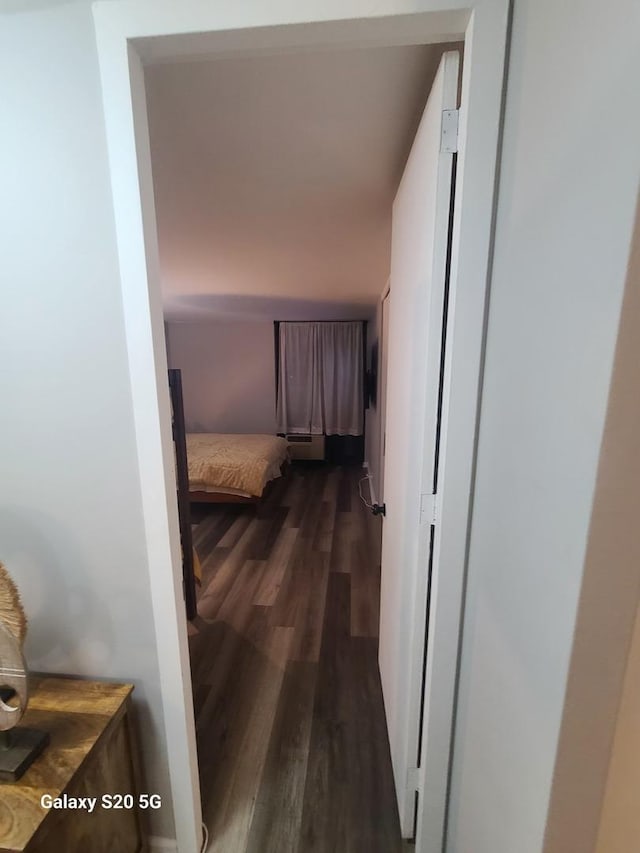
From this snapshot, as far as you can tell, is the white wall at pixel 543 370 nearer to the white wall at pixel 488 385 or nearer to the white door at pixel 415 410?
the white wall at pixel 488 385

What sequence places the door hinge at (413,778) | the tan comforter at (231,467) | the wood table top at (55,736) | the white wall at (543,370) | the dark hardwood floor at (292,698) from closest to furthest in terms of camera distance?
1. the white wall at (543,370)
2. the wood table top at (55,736)
3. the door hinge at (413,778)
4. the dark hardwood floor at (292,698)
5. the tan comforter at (231,467)

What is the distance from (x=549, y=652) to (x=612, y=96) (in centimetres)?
73

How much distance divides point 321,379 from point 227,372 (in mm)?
1566

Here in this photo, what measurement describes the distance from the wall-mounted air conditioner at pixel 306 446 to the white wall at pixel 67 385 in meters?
4.60

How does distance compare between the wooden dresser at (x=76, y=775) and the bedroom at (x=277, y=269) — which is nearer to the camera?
the wooden dresser at (x=76, y=775)

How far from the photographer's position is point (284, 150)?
1.23 metres

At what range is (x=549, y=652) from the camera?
52cm

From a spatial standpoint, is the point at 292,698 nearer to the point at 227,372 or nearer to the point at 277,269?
the point at 277,269

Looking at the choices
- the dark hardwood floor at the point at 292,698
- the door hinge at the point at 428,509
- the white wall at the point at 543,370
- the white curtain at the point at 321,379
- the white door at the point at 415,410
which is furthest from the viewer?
the white curtain at the point at 321,379

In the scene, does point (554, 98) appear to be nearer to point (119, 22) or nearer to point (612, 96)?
point (612, 96)

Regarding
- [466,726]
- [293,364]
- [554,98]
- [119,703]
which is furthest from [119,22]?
[293,364]

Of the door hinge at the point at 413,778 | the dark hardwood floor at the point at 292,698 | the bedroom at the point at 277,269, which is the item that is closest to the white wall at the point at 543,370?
the door hinge at the point at 413,778

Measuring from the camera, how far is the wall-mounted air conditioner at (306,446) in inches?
221

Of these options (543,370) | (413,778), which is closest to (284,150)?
(543,370)
